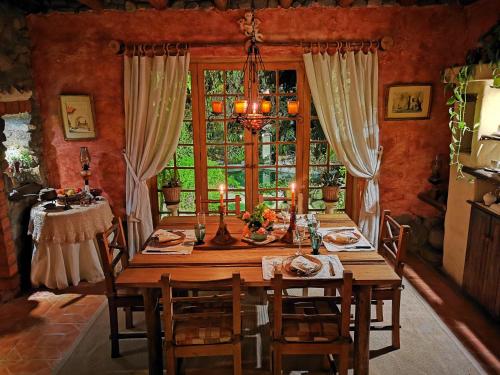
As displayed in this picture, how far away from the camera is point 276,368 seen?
2463 mm

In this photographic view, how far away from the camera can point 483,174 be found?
347cm

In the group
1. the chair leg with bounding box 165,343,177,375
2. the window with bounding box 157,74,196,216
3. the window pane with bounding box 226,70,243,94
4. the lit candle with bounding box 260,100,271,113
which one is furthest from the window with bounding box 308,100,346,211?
the chair leg with bounding box 165,343,177,375

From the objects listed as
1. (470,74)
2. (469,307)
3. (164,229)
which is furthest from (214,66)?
(469,307)

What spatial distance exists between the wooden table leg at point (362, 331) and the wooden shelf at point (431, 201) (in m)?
2.20

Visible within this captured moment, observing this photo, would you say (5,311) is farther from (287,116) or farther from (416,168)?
(416,168)

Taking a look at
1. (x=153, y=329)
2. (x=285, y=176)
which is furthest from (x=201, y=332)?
(x=285, y=176)

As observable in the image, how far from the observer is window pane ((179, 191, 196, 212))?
16.4ft

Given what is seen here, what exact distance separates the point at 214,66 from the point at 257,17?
69cm

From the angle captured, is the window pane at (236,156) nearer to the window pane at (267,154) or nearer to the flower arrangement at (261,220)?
the window pane at (267,154)

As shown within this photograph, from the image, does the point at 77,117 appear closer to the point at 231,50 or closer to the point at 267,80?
the point at 231,50

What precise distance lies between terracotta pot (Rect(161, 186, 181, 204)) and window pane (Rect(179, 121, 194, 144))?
0.55 metres

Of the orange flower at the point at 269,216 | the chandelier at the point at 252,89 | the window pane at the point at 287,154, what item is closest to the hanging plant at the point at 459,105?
the chandelier at the point at 252,89

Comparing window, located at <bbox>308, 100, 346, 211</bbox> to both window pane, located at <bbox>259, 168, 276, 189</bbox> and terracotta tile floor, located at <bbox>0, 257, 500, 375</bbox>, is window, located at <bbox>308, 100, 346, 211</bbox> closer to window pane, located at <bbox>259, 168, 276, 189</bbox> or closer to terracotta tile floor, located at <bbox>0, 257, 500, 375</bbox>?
window pane, located at <bbox>259, 168, 276, 189</bbox>

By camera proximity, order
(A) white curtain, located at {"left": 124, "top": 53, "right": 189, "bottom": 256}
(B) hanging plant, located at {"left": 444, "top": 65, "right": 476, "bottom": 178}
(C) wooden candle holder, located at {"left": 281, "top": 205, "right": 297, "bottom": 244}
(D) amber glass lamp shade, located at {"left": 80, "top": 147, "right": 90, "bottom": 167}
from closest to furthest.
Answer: (C) wooden candle holder, located at {"left": 281, "top": 205, "right": 297, "bottom": 244} → (B) hanging plant, located at {"left": 444, "top": 65, "right": 476, "bottom": 178} → (D) amber glass lamp shade, located at {"left": 80, "top": 147, "right": 90, "bottom": 167} → (A) white curtain, located at {"left": 124, "top": 53, "right": 189, "bottom": 256}
